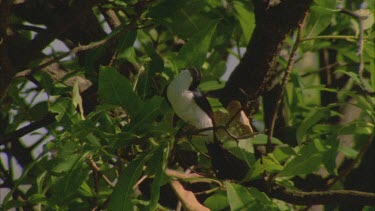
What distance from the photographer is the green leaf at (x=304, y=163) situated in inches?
43.3

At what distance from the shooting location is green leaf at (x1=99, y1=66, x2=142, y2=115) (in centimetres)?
101

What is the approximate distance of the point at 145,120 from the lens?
972mm

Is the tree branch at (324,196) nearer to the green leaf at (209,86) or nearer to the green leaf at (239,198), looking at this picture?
the green leaf at (239,198)

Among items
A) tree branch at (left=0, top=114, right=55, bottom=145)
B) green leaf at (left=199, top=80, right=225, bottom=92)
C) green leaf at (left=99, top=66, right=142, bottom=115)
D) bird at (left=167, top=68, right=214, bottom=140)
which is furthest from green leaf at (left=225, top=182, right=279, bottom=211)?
tree branch at (left=0, top=114, right=55, bottom=145)

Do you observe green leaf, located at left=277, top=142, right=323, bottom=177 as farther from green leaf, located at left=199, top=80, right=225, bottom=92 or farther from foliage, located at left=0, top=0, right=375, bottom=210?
green leaf, located at left=199, top=80, right=225, bottom=92

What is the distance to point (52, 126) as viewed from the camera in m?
1.39

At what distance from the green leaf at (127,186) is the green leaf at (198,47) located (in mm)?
228

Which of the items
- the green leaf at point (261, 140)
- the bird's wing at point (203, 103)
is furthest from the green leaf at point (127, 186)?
the green leaf at point (261, 140)

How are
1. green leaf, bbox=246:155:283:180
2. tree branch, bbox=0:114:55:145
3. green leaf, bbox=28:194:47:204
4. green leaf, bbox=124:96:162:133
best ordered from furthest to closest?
tree branch, bbox=0:114:55:145 → green leaf, bbox=28:194:47:204 → green leaf, bbox=246:155:283:180 → green leaf, bbox=124:96:162:133

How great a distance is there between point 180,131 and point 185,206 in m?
0.17

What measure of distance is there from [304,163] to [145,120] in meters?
0.31

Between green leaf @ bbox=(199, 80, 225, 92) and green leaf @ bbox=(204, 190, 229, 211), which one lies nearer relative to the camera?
green leaf @ bbox=(204, 190, 229, 211)

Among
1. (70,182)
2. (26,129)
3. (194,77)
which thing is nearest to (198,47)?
(194,77)

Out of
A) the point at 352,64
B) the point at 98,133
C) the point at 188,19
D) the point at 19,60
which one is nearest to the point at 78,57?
the point at 19,60
